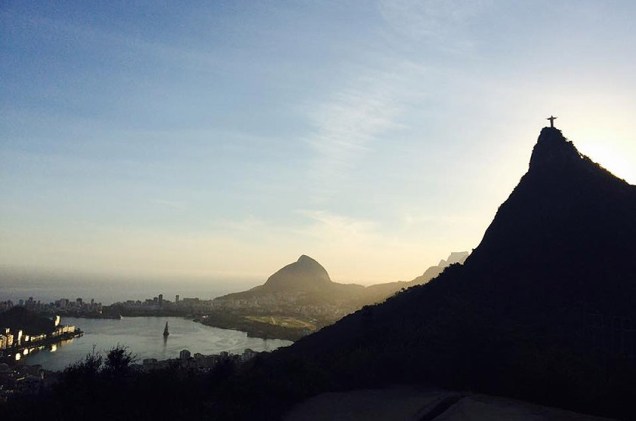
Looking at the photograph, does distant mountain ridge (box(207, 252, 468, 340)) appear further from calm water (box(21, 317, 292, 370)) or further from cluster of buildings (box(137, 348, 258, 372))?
cluster of buildings (box(137, 348, 258, 372))

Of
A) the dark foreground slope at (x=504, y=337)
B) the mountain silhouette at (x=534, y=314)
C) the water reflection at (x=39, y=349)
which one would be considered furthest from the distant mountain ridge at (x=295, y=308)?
the dark foreground slope at (x=504, y=337)

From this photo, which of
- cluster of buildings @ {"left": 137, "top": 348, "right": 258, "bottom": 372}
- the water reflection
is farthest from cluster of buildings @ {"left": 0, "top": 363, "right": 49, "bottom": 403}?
the water reflection

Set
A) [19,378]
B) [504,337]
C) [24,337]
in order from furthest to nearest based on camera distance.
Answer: [24,337] → [19,378] → [504,337]

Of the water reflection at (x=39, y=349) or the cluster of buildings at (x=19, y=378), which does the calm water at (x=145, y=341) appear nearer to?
the water reflection at (x=39, y=349)

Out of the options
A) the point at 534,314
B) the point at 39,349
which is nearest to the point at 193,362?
the point at 534,314

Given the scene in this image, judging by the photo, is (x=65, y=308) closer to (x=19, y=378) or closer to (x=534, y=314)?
(x=19, y=378)

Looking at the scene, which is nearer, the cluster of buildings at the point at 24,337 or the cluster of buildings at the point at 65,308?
the cluster of buildings at the point at 24,337
